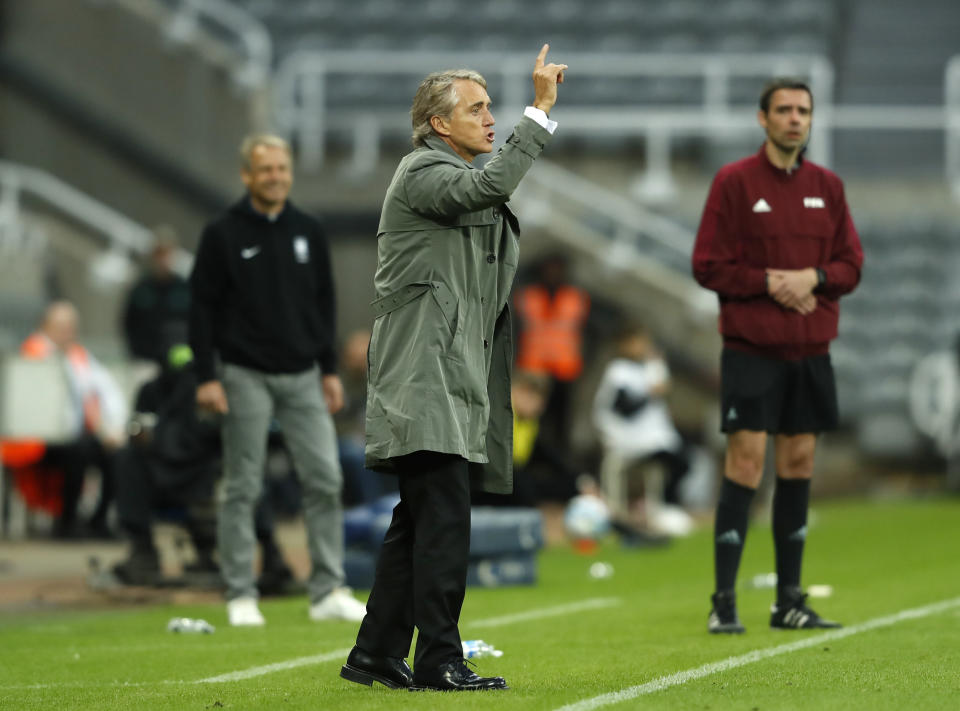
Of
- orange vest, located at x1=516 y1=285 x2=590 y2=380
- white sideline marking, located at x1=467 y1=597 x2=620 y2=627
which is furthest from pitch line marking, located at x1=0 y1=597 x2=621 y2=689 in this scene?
orange vest, located at x1=516 y1=285 x2=590 y2=380

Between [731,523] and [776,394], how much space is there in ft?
1.90

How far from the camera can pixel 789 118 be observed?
7.45m

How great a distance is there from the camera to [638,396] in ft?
47.9

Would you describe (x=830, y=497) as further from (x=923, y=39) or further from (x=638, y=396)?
(x=923, y=39)

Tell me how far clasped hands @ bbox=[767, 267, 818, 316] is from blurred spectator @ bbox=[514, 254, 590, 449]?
361 inches


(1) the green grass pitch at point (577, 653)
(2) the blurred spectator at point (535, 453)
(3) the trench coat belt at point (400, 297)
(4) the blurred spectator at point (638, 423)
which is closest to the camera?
(1) the green grass pitch at point (577, 653)

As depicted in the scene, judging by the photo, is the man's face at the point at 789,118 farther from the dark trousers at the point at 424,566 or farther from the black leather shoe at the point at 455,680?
the black leather shoe at the point at 455,680

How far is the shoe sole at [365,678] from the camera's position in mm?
5863

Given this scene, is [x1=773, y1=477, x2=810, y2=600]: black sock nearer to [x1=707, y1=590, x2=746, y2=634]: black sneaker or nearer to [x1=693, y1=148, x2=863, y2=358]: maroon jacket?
[x1=707, y1=590, x2=746, y2=634]: black sneaker

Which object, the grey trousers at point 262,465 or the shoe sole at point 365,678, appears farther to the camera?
the grey trousers at point 262,465

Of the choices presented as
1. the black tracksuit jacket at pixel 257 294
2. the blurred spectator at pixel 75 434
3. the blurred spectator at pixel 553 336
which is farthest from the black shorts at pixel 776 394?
the blurred spectator at pixel 553 336

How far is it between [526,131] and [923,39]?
64.1 feet

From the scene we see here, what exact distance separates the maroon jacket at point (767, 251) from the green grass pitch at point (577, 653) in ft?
4.11

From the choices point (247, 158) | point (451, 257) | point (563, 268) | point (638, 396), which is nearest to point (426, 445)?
point (451, 257)
